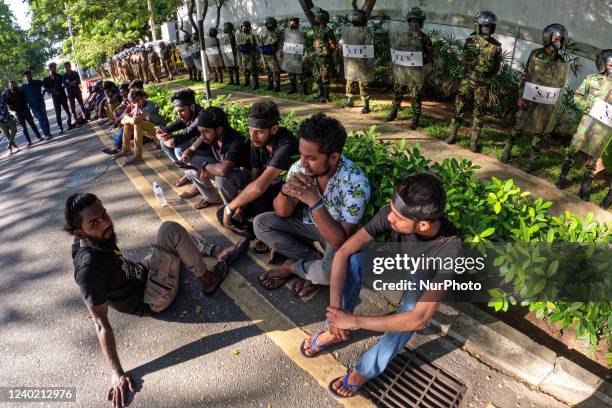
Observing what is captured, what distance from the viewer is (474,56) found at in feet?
18.1

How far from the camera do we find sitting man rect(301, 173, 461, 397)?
6.66 feet

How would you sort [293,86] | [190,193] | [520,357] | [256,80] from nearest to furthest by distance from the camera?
[520,357] < [190,193] < [293,86] < [256,80]

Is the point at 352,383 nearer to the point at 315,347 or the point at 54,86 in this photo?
the point at 315,347

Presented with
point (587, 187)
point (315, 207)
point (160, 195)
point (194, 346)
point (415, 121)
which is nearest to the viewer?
point (315, 207)

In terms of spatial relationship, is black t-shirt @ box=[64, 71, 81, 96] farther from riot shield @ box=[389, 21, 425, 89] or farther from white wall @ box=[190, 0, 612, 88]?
riot shield @ box=[389, 21, 425, 89]

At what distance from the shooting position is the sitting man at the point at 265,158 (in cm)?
349

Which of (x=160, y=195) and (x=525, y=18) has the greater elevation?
(x=525, y=18)

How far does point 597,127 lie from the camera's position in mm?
4379

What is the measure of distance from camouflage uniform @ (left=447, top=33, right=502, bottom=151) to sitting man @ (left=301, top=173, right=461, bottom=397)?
415 cm

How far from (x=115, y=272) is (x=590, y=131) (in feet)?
17.2

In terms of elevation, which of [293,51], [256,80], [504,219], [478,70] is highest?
[293,51]

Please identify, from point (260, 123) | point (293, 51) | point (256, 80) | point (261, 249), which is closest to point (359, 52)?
point (293, 51)

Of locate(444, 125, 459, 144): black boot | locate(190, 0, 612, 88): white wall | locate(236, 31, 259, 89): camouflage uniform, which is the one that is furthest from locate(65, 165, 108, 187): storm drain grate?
locate(190, 0, 612, 88): white wall

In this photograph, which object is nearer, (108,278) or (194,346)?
(108,278)
